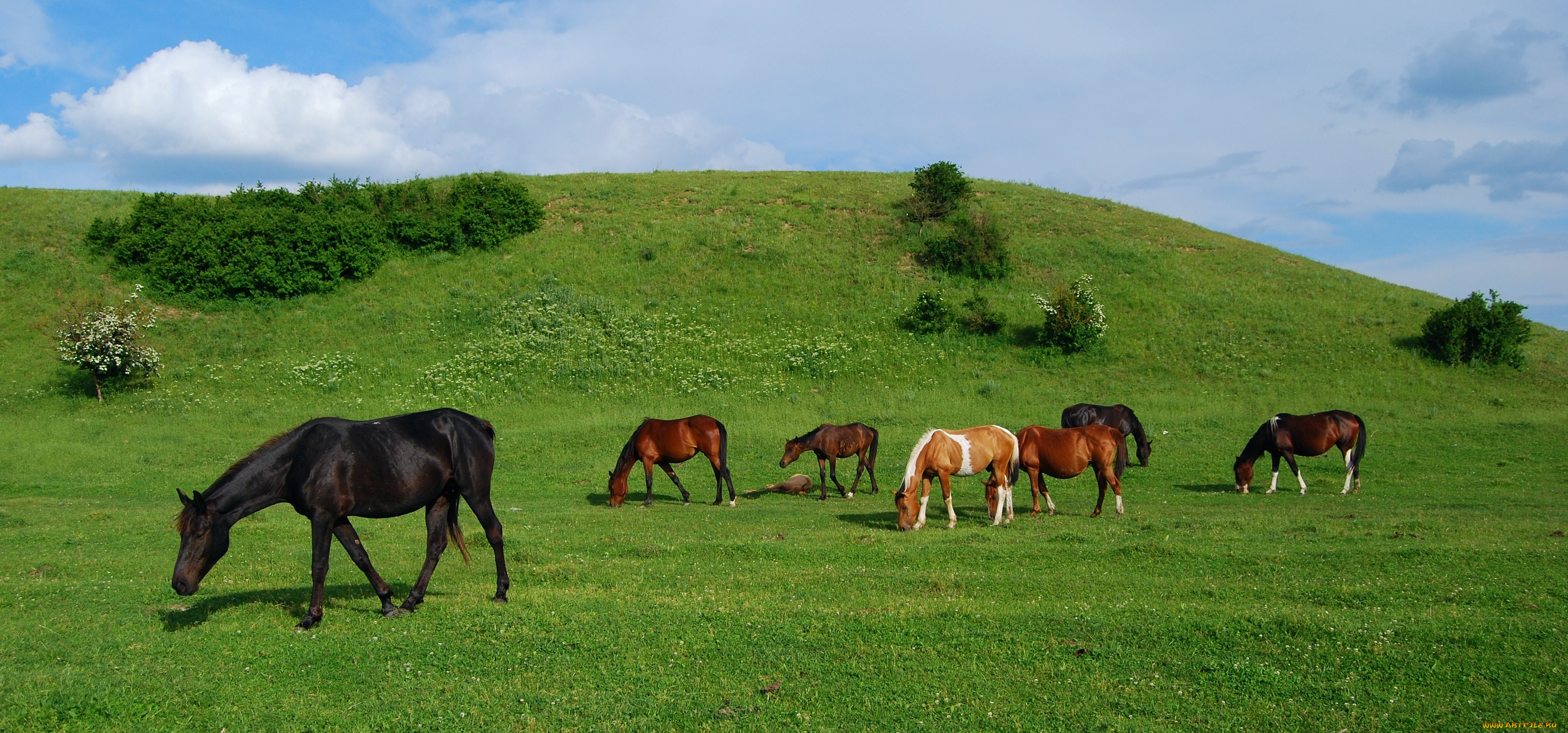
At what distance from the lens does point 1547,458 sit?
22.4 metres

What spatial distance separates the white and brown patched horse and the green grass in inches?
41.4

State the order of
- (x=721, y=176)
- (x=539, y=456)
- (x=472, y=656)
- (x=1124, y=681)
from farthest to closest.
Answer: (x=721, y=176)
(x=539, y=456)
(x=472, y=656)
(x=1124, y=681)

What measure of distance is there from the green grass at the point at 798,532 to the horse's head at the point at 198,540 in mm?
690

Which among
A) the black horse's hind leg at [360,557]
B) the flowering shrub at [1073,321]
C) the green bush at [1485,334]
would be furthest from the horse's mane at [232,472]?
the green bush at [1485,334]

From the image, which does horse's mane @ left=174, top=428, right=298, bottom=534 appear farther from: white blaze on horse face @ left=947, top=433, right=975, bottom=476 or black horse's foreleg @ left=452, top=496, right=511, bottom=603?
white blaze on horse face @ left=947, top=433, right=975, bottom=476

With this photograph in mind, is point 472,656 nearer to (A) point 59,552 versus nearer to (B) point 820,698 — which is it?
(B) point 820,698

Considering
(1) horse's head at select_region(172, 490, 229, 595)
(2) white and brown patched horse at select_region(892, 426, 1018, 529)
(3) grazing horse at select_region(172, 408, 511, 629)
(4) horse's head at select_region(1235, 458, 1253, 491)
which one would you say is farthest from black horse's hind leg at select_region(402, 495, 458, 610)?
(4) horse's head at select_region(1235, 458, 1253, 491)

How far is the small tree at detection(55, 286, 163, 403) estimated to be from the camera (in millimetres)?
29812

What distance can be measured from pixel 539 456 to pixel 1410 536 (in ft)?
64.9

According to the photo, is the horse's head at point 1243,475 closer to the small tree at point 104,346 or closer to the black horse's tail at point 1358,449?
the black horse's tail at point 1358,449

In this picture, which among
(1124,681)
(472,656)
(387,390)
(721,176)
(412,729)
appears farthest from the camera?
(721,176)

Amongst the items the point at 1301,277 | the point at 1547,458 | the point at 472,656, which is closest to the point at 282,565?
the point at 472,656

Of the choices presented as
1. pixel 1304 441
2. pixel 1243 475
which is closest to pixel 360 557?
pixel 1243 475

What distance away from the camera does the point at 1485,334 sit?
107 feet
